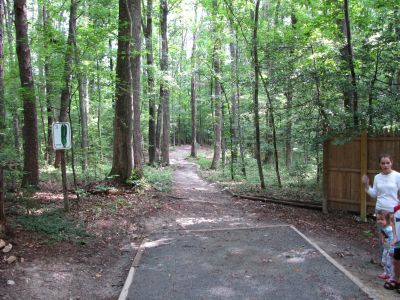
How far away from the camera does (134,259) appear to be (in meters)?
5.91

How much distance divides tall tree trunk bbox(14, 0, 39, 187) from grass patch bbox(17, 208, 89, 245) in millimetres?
3233

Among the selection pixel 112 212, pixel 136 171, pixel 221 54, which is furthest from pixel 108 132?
pixel 112 212

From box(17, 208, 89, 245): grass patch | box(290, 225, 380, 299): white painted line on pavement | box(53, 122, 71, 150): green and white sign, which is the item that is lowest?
box(290, 225, 380, 299): white painted line on pavement

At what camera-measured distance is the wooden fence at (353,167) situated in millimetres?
8203

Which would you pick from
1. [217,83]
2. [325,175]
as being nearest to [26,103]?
[325,175]

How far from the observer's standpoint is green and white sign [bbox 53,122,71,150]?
7484 millimetres

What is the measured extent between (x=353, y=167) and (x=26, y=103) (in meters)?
9.45

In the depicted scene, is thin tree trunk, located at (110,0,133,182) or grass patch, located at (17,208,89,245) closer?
grass patch, located at (17,208,89,245)

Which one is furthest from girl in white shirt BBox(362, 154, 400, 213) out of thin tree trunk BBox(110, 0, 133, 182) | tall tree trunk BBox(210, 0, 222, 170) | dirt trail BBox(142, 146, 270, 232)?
tall tree trunk BBox(210, 0, 222, 170)

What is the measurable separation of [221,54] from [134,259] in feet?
48.5

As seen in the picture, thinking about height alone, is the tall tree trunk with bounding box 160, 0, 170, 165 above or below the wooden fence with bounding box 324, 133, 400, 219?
above

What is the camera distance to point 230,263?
5680mm

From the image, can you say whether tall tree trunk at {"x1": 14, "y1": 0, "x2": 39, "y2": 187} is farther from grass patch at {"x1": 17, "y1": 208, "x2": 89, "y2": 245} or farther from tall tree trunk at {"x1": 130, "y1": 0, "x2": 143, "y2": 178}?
tall tree trunk at {"x1": 130, "y1": 0, "x2": 143, "y2": 178}

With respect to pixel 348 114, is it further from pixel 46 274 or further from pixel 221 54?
pixel 221 54
